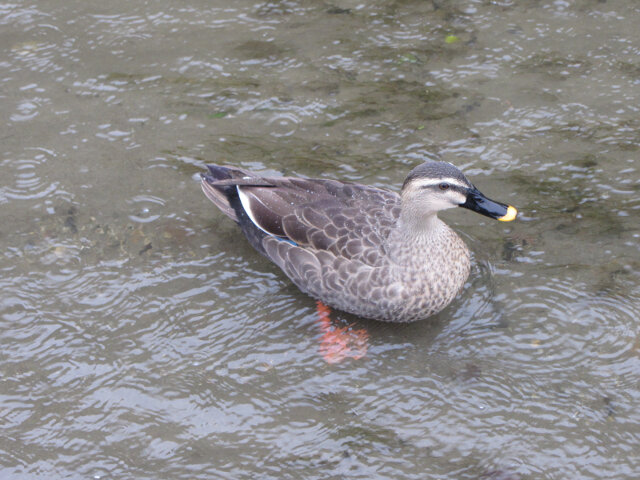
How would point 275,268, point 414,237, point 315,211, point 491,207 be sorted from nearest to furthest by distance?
point 491,207
point 414,237
point 315,211
point 275,268

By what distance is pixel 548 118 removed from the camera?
7039 mm

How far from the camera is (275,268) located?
19.7 ft

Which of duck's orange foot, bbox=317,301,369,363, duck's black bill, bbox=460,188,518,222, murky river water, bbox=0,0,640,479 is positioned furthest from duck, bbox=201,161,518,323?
murky river water, bbox=0,0,640,479

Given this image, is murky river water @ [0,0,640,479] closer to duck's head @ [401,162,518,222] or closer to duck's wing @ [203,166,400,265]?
duck's wing @ [203,166,400,265]

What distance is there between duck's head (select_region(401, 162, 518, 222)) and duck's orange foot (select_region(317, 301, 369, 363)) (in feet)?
3.23

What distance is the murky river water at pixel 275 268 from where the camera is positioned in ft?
15.8

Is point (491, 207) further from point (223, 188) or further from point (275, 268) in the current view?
point (223, 188)

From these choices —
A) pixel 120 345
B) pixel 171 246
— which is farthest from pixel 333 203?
pixel 120 345

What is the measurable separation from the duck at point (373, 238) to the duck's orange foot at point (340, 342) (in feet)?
0.43

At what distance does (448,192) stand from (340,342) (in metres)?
1.20

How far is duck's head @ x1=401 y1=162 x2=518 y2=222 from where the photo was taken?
5.16m

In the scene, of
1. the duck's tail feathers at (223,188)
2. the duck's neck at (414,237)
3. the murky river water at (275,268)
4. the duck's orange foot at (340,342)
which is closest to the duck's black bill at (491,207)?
the duck's neck at (414,237)

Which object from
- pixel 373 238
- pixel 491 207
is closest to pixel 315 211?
pixel 373 238

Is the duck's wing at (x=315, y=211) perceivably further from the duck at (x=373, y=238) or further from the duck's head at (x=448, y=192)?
the duck's head at (x=448, y=192)
